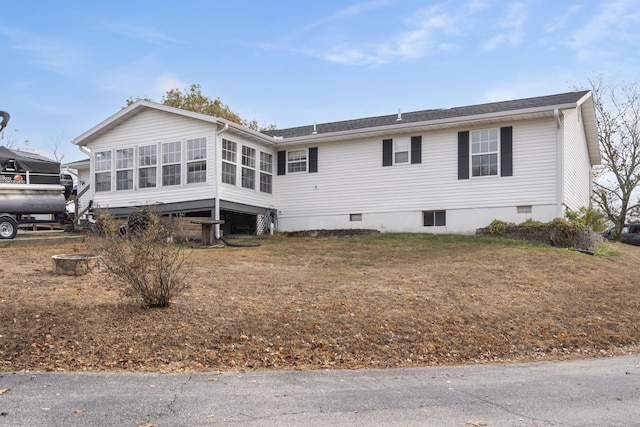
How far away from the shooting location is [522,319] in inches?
354

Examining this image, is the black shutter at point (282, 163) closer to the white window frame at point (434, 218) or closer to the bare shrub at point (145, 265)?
the white window frame at point (434, 218)

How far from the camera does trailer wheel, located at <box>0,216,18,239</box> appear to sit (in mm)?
16188

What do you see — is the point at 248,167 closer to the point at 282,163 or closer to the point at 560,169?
the point at 282,163

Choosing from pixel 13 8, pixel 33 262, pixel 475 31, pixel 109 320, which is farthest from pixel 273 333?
pixel 13 8

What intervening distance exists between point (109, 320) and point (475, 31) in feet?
33.3

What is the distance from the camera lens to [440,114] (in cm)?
1964

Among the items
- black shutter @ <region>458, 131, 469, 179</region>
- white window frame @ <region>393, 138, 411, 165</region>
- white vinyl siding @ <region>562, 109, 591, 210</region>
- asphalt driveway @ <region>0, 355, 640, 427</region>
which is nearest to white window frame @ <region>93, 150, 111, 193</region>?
white window frame @ <region>393, 138, 411, 165</region>

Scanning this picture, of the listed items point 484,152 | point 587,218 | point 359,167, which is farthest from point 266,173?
point 587,218

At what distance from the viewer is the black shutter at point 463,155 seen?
17875 millimetres

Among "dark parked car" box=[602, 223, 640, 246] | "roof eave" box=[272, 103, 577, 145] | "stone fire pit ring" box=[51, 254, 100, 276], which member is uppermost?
"roof eave" box=[272, 103, 577, 145]

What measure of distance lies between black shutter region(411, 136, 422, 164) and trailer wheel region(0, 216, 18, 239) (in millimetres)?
12786

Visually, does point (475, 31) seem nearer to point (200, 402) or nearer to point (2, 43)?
point (200, 402)

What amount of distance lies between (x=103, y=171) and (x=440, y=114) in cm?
1243

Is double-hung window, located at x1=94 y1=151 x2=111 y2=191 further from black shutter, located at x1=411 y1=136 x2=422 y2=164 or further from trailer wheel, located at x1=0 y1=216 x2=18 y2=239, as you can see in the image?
black shutter, located at x1=411 y1=136 x2=422 y2=164
